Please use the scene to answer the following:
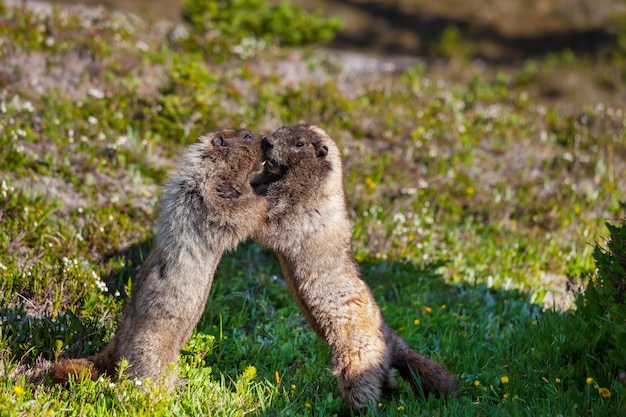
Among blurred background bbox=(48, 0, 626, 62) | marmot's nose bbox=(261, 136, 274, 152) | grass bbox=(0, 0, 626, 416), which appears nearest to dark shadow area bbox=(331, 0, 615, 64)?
blurred background bbox=(48, 0, 626, 62)

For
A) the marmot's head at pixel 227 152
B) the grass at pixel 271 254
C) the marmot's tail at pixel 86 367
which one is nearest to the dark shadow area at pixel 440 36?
the grass at pixel 271 254

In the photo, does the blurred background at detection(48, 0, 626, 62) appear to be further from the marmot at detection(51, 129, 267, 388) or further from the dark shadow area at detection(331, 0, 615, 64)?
the marmot at detection(51, 129, 267, 388)

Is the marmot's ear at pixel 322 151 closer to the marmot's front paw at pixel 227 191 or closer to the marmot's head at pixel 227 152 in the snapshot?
the marmot's head at pixel 227 152

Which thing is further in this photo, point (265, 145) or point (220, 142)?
point (265, 145)

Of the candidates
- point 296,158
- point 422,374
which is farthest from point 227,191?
point 422,374

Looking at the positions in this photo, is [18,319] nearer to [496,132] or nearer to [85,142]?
[85,142]

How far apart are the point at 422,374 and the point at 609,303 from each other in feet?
5.71

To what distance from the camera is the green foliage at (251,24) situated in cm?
1209

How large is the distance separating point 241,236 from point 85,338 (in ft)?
5.91

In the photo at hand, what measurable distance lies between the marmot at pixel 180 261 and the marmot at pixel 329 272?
15.5 inches

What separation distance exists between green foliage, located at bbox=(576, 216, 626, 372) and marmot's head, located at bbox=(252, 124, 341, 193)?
2572 millimetres

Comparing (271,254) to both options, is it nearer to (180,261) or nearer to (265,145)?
(265,145)

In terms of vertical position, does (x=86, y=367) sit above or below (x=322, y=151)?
below

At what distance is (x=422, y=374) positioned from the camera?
5.73 meters
